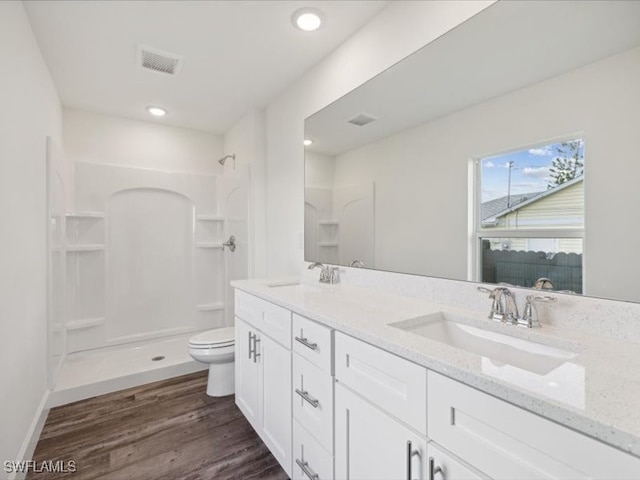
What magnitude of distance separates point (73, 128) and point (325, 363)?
334 cm

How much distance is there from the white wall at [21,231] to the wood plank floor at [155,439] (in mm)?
229

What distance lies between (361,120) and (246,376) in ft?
5.66

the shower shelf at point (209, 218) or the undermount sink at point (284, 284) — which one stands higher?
the shower shelf at point (209, 218)

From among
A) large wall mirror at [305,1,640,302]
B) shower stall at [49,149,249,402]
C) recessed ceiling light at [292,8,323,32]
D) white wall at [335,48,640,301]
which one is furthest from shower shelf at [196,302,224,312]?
recessed ceiling light at [292,8,323,32]

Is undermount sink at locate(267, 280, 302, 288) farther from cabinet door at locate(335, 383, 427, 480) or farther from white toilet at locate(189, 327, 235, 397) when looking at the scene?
cabinet door at locate(335, 383, 427, 480)

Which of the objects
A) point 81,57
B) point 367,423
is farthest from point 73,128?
point 367,423

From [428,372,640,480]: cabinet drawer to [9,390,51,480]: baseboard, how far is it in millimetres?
1946

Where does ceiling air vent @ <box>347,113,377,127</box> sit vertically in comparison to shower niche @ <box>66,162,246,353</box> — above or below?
above

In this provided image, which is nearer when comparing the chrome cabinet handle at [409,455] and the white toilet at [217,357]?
the chrome cabinet handle at [409,455]

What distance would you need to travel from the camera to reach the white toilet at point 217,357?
2338 millimetres

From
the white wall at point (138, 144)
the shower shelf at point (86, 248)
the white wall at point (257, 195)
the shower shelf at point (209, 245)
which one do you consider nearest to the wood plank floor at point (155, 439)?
the white wall at point (257, 195)

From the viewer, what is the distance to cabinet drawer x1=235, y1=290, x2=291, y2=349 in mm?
1523

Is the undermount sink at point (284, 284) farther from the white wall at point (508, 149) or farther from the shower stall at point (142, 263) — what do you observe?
the shower stall at point (142, 263)

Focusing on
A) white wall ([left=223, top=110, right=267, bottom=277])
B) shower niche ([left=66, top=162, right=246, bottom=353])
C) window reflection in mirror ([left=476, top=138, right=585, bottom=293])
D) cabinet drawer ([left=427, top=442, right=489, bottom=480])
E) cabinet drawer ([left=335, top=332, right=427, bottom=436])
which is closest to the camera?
cabinet drawer ([left=427, top=442, right=489, bottom=480])
